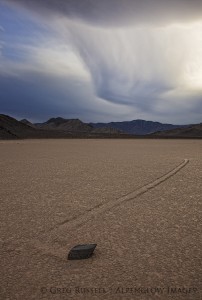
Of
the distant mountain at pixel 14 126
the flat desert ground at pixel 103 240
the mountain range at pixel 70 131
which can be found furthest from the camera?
the distant mountain at pixel 14 126

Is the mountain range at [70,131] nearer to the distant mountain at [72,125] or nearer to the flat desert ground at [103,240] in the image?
the distant mountain at [72,125]

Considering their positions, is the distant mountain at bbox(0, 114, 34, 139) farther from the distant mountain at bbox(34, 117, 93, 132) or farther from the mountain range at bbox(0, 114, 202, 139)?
the distant mountain at bbox(34, 117, 93, 132)

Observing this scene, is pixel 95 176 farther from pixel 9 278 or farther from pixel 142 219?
pixel 9 278

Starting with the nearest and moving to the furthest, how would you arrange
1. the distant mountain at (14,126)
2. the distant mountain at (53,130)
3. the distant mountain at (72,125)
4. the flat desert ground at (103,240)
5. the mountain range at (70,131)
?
1. the flat desert ground at (103,240)
2. the distant mountain at (53,130)
3. the mountain range at (70,131)
4. the distant mountain at (14,126)
5. the distant mountain at (72,125)

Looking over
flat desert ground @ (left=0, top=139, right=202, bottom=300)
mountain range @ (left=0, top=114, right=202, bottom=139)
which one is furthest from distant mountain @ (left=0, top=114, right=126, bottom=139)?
flat desert ground @ (left=0, top=139, right=202, bottom=300)

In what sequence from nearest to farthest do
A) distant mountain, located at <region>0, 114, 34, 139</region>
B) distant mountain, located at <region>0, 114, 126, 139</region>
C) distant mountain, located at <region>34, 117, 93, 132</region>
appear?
distant mountain, located at <region>0, 114, 126, 139</region>, distant mountain, located at <region>0, 114, 34, 139</region>, distant mountain, located at <region>34, 117, 93, 132</region>

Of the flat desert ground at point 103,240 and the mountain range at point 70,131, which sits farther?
the mountain range at point 70,131

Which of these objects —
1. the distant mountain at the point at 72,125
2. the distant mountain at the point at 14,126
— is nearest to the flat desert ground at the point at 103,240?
the distant mountain at the point at 14,126

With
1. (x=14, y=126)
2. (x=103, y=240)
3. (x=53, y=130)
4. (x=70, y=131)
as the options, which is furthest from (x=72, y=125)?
(x=103, y=240)

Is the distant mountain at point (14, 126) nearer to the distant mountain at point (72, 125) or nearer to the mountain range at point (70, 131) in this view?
the mountain range at point (70, 131)

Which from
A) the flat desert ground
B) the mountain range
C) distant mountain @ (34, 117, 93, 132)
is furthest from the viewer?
distant mountain @ (34, 117, 93, 132)

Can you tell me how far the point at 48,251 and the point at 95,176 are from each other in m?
6.77

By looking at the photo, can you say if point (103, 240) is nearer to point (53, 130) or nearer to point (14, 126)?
point (14, 126)

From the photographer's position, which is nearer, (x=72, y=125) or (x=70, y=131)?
(x=70, y=131)
